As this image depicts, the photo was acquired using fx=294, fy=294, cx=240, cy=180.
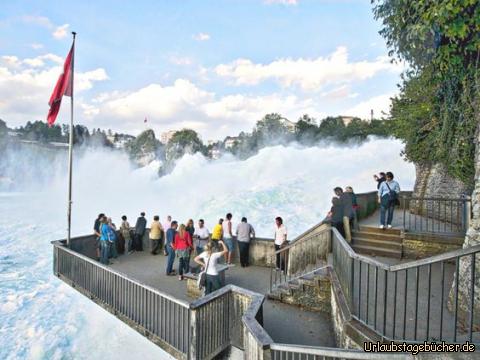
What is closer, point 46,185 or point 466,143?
point 466,143

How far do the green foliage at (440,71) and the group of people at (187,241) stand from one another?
6.38 meters

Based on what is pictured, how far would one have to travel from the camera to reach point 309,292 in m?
7.62

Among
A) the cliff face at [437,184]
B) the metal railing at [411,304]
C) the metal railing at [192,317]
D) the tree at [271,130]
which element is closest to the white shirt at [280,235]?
the metal railing at [411,304]

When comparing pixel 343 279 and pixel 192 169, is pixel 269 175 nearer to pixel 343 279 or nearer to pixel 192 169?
pixel 192 169

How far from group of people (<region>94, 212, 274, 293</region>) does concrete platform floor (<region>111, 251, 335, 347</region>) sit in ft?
1.51

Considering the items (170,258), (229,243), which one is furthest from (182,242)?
A: (229,243)

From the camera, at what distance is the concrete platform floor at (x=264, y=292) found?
20.8ft

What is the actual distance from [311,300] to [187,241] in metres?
4.45

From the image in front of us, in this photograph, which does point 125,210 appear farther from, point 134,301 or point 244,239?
point 134,301

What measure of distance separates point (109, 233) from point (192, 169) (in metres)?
51.2

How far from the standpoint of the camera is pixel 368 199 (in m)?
14.0

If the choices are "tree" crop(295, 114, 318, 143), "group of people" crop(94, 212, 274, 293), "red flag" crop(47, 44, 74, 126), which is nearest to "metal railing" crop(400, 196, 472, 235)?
"group of people" crop(94, 212, 274, 293)

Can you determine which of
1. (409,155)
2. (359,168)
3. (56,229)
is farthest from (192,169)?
(409,155)

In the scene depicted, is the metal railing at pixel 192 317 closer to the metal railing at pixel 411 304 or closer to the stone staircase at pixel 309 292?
the metal railing at pixel 411 304
